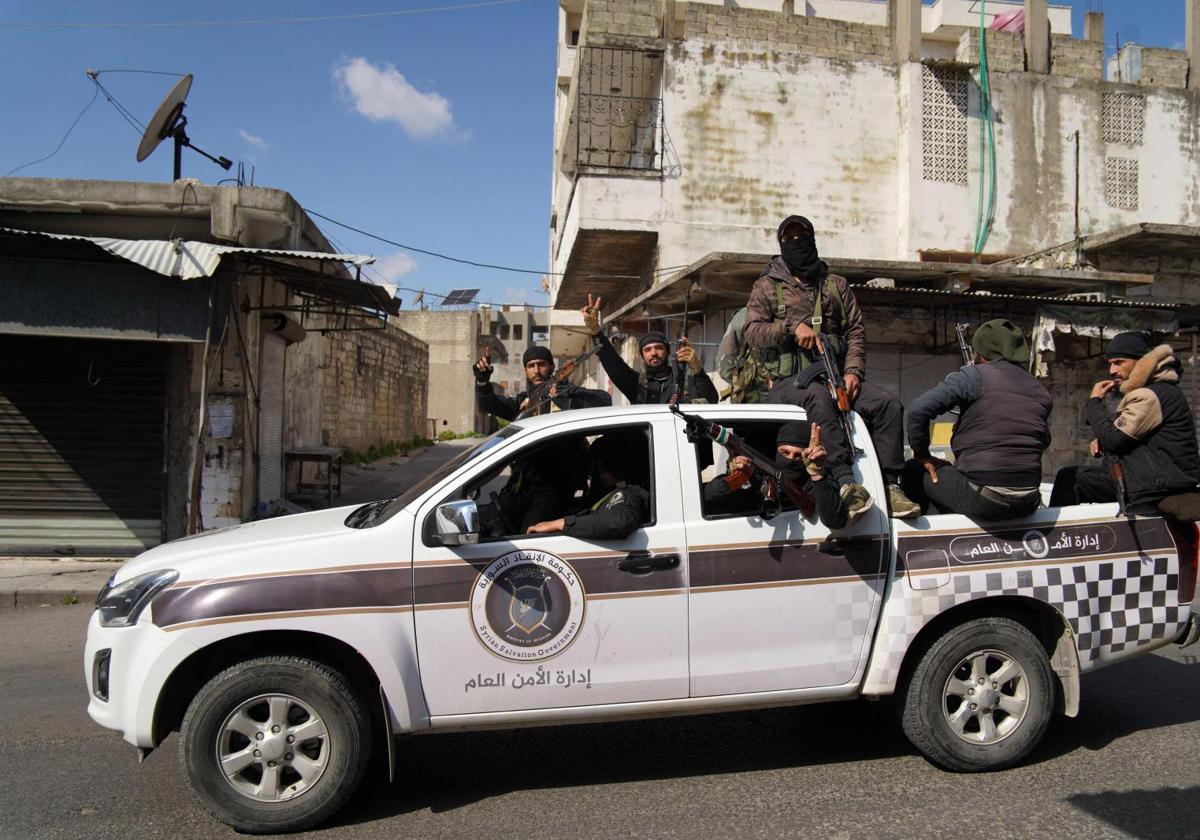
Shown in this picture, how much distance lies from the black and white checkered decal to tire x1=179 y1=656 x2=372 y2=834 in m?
2.34

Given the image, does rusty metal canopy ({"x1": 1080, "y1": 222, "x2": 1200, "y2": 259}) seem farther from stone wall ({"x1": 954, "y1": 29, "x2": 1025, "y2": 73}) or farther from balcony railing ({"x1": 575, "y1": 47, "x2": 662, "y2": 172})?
balcony railing ({"x1": 575, "y1": 47, "x2": 662, "y2": 172})

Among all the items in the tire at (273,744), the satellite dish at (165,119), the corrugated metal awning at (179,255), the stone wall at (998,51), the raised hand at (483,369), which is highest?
the stone wall at (998,51)

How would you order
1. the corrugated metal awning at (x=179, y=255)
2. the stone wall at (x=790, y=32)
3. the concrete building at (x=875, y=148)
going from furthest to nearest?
the stone wall at (x=790, y=32)
the concrete building at (x=875, y=148)
the corrugated metal awning at (x=179, y=255)

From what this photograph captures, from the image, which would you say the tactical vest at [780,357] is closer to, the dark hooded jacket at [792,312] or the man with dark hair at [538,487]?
the dark hooded jacket at [792,312]

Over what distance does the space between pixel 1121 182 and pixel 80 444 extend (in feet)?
60.8

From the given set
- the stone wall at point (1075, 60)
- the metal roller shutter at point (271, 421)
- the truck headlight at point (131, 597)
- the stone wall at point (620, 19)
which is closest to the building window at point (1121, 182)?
the stone wall at point (1075, 60)

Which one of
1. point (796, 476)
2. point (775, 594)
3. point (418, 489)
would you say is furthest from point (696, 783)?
point (418, 489)

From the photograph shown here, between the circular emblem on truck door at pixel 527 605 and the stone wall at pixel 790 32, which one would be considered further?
the stone wall at pixel 790 32

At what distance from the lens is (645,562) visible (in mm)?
3660

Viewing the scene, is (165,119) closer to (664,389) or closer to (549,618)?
(664,389)

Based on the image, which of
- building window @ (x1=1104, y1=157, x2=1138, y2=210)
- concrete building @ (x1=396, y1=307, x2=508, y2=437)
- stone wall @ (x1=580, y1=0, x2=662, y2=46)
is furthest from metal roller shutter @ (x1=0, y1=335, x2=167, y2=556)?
concrete building @ (x1=396, y1=307, x2=508, y2=437)

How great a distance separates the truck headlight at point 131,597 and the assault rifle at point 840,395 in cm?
304

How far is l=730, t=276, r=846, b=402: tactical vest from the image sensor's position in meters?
5.04

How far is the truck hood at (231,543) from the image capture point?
11.6 ft
